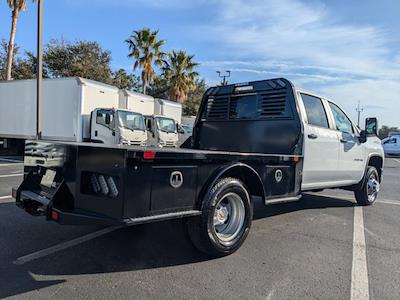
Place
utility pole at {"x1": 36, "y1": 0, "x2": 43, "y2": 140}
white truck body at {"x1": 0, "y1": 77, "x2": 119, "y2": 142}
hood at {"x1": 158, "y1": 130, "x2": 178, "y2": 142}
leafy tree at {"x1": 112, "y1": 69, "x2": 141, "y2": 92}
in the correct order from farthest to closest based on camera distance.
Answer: leafy tree at {"x1": 112, "y1": 69, "x2": 141, "y2": 92} → hood at {"x1": 158, "y1": 130, "x2": 178, "y2": 142} → utility pole at {"x1": 36, "y1": 0, "x2": 43, "y2": 140} → white truck body at {"x1": 0, "y1": 77, "x2": 119, "y2": 142}

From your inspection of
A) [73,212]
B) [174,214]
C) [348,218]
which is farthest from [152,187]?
[348,218]

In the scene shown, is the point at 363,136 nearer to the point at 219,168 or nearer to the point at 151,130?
the point at 219,168

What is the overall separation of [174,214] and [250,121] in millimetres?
3112

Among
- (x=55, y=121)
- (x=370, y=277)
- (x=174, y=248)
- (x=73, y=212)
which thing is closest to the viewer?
(x=73, y=212)

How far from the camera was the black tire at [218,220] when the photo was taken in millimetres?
4043

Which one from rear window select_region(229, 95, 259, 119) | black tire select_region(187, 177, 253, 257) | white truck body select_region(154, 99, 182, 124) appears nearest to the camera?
black tire select_region(187, 177, 253, 257)

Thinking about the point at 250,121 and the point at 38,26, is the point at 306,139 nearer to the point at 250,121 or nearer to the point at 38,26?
the point at 250,121

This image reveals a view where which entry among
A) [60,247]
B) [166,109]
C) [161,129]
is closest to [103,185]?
[60,247]

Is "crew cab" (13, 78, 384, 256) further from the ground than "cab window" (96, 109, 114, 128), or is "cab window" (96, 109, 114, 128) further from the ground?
"cab window" (96, 109, 114, 128)

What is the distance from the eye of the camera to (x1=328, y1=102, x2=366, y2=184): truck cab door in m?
6.80

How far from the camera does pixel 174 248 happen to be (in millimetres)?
4621

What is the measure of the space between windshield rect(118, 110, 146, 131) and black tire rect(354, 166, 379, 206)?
A: 403 inches

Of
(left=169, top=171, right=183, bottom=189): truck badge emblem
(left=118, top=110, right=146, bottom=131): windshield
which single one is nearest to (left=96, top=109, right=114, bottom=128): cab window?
(left=118, top=110, right=146, bottom=131): windshield

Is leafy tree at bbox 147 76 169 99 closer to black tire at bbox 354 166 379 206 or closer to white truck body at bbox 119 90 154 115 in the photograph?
white truck body at bbox 119 90 154 115
